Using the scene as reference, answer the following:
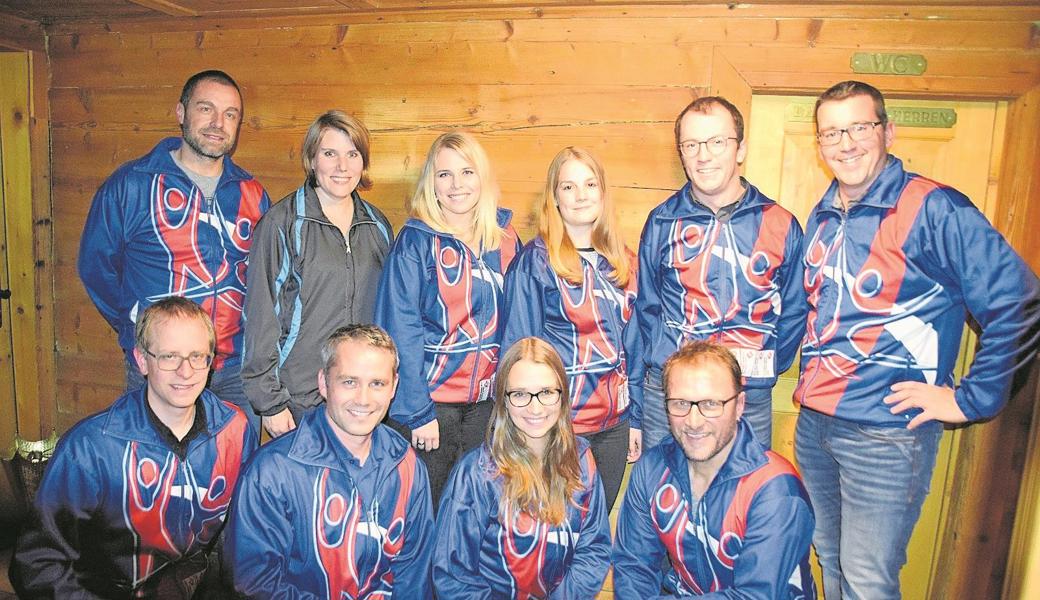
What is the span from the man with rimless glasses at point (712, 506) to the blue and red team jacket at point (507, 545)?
104mm

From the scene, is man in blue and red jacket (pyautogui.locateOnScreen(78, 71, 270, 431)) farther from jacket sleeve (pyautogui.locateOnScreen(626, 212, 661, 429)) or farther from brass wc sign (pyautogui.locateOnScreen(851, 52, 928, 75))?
brass wc sign (pyautogui.locateOnScreen(851, 52, 928, 75))

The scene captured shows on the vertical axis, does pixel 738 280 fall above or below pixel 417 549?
above

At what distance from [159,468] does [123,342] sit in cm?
101

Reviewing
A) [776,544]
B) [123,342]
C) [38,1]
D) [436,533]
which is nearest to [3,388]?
[123,342]

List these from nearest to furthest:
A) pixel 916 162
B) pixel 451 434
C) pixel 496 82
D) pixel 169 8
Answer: pixel 451 434 → pixel 916 162 → pixel 496 82 → pixel 169 8

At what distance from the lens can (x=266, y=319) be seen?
2.51 meters

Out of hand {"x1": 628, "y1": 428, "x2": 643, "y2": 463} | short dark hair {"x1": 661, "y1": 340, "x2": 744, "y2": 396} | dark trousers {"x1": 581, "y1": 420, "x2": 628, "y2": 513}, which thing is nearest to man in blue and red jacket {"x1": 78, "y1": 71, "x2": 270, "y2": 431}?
dark trousers {"x1": 581, "y1": 420, "x2": 628, "y2": 513}

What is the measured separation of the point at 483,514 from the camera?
222cm

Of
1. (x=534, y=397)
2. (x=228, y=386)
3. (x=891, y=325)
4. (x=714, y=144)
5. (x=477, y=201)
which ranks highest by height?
(x=714, y=144)

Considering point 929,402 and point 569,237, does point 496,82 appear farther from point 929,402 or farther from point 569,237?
point 929,402

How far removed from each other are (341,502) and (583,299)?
3.61ft

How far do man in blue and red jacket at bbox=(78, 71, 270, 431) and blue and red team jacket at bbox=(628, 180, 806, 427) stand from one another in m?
1.77

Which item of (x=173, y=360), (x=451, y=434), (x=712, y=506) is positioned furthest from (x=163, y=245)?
(x=712, y=506)

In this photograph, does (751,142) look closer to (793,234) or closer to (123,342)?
(793,234)
